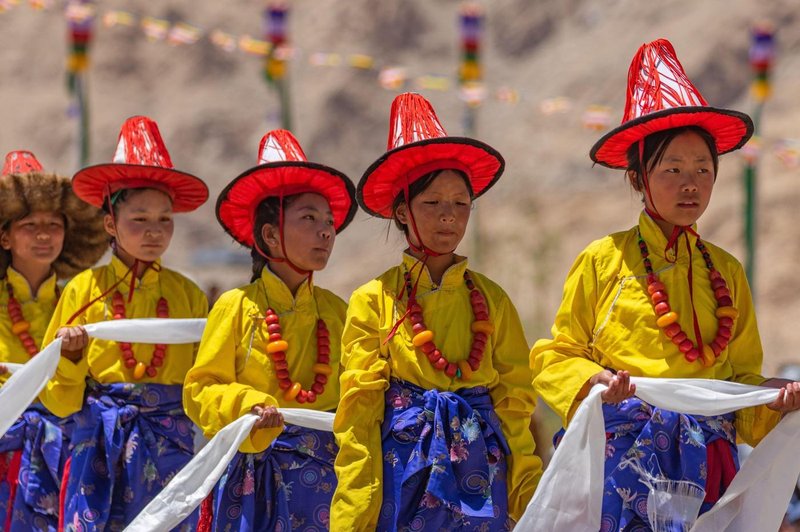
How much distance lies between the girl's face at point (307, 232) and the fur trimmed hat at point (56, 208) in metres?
1.66

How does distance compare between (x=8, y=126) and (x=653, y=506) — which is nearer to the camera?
(x=653, y=506)

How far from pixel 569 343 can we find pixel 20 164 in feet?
11.3

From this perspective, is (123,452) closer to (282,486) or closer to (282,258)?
(282,486)

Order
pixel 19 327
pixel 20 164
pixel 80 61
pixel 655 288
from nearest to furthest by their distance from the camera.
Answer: pixel 655 288 < pixel 19 327 < pixel 20 164 < pixel 80 61

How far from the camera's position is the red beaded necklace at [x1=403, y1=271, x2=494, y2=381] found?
475 centimetres

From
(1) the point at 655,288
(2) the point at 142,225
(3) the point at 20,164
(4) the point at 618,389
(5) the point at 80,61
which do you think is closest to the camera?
(4) the point at 618,389

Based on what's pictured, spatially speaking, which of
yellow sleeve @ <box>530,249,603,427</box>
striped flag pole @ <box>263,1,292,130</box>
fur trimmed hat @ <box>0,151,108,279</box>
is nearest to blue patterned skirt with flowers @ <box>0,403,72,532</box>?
fur trimmed hat @ <box>0,151,108,279</box>

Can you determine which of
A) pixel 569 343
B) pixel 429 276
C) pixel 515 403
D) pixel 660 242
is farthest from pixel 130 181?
pixel 660 242

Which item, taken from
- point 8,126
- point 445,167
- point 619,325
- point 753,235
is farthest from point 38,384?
point 8,126

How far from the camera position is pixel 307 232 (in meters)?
5.45

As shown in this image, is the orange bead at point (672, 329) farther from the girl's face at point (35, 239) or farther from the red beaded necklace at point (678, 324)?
the girl's face at point (35, 239)

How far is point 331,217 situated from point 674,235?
148 centimetres

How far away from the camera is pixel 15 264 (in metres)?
6.73

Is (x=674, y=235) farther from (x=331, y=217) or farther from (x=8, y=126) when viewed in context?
(x=8, y=126)
